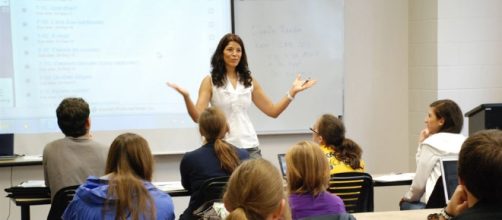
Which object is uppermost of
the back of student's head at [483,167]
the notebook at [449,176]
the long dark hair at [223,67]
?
the long dark hair at [223,67]

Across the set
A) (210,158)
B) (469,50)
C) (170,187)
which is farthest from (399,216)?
(469,50)

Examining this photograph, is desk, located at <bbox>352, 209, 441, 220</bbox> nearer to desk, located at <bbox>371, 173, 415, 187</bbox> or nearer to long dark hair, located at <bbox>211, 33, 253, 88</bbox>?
desk, located at <bbox>371, 173, 415, 187</bbox>

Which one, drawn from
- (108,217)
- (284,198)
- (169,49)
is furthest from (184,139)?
(284,198)

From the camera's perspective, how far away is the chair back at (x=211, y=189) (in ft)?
10.5

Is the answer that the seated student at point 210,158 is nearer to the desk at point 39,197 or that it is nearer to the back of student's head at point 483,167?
the desk at point 39,197

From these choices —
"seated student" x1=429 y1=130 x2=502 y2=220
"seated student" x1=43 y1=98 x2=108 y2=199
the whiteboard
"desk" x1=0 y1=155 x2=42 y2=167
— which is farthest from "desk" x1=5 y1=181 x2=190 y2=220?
"seated student" x1=429 y1=130 x2=502 y2=220

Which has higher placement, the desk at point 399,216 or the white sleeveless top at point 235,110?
the white sleeveless top at point 235,110

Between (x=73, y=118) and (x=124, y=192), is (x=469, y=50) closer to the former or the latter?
(x=73, y=118)

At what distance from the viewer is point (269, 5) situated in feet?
17.9

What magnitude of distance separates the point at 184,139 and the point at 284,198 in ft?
11.3

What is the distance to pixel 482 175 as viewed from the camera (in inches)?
72.5

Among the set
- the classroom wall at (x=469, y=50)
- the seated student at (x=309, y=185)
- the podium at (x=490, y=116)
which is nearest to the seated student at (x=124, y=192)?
the seated student at (x=309, y=185)

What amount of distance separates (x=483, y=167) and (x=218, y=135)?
178cm

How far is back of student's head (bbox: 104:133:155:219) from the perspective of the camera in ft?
8.16
